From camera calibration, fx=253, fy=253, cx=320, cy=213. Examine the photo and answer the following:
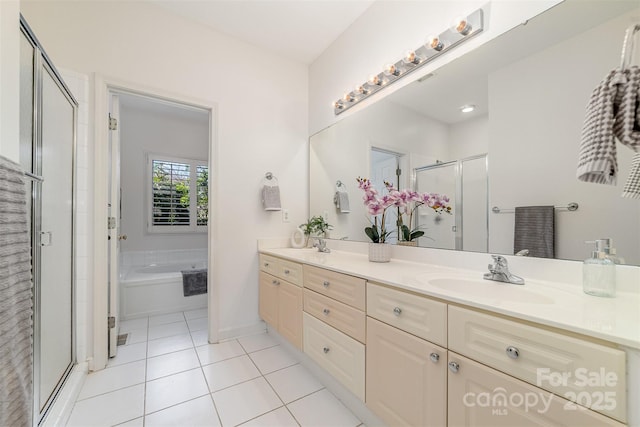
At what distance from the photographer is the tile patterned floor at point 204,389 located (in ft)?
4.41

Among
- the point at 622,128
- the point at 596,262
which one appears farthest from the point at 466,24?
the point at 596,262

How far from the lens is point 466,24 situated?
138 centimetres

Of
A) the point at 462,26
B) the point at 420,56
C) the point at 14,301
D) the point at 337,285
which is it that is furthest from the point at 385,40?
the point at 14,301

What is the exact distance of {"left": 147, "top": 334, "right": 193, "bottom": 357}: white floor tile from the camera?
203 cm

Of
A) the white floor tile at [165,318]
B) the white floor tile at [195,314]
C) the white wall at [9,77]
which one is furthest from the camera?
the white floor tile at [195,314]

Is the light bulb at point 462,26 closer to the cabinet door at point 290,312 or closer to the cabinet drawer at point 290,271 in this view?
the cabinet drawer at point 290,271

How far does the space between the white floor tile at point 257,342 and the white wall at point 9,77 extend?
6.10 feet

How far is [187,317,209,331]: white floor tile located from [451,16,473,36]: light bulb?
302 cm

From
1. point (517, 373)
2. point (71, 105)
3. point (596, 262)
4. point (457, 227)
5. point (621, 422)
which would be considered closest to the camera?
point (621, 422)

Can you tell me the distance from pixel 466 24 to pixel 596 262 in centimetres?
131

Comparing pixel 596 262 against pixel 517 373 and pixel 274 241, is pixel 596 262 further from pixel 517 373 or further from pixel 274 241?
pixel 274 241

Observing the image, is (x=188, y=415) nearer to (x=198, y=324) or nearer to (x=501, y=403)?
(x=198, y=324)

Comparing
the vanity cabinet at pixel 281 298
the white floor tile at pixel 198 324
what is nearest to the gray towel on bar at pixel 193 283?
the white floor tile at pixel 198 324

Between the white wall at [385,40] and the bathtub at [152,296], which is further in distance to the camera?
the bathtub at [152,296]
